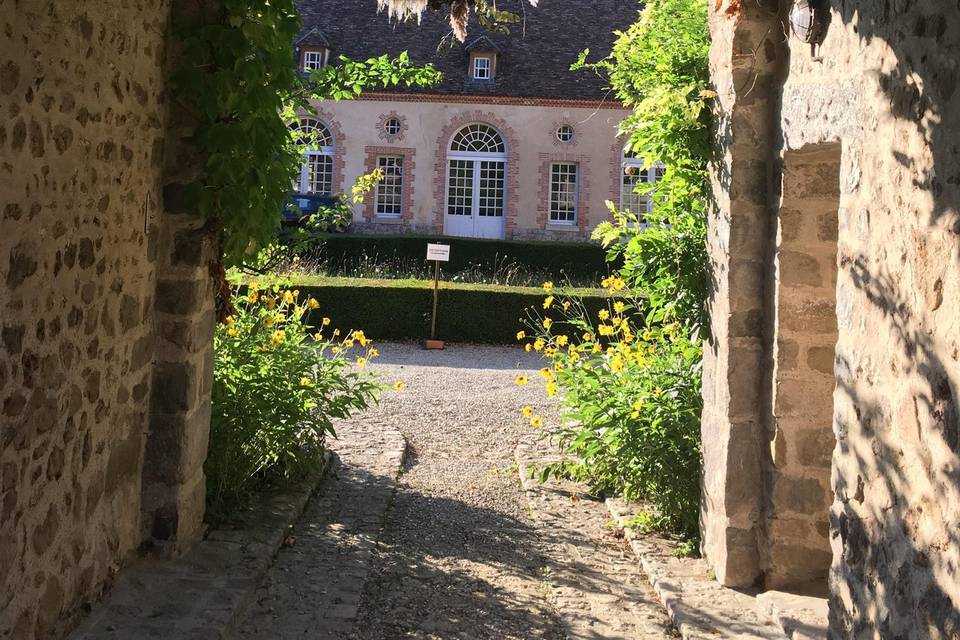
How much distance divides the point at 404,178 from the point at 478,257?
7.08 meters

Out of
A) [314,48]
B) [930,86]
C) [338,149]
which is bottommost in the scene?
[930,86]

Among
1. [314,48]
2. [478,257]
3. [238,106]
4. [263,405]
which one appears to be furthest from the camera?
[314,48]

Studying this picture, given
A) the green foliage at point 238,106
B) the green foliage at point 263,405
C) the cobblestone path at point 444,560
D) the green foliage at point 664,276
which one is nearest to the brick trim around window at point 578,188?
the cobblestone path at point 444,560

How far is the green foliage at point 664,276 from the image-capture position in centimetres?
516

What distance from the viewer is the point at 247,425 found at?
5418mm

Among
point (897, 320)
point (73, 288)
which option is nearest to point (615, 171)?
point (73, 288)

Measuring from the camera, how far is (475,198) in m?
25.9

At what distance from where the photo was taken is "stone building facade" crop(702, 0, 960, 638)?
2.73 meters

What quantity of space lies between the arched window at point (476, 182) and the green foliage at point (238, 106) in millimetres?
21139

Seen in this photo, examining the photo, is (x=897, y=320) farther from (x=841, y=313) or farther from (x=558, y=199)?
(x=558, y=199)

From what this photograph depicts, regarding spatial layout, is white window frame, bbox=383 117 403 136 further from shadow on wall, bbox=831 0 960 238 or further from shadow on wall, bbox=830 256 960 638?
shadow on wall, bbox=831 0 960 238

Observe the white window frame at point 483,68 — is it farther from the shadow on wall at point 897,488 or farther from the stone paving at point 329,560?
the shadow on wall at point 897,488

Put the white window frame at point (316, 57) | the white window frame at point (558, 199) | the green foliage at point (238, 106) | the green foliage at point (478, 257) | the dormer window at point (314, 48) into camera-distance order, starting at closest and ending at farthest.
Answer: the green foliage at point (238, 106) < the green foliage at point (478, 257) < the dormer window at point (314, 48) < the white window frame at point (316, 57) < the white window frame at point (558, 199)

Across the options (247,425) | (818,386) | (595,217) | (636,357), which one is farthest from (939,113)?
(595,217)
